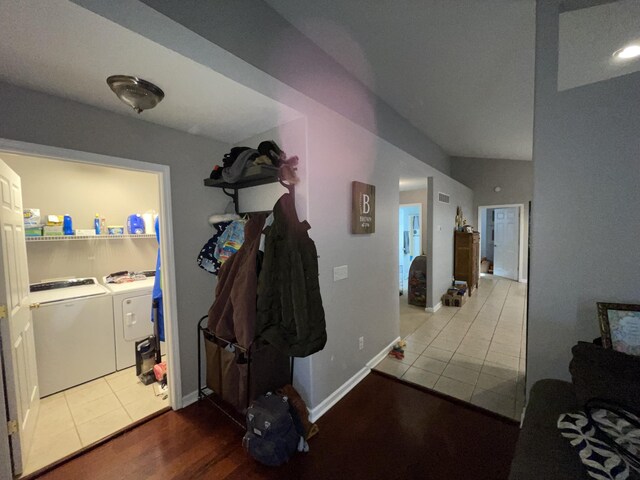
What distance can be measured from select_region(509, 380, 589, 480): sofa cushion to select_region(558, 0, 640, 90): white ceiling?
1606 millimetres

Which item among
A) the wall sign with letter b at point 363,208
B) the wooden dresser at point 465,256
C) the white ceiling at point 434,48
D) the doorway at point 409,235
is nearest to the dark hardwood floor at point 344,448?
the wall sign with letter b at point 363,208

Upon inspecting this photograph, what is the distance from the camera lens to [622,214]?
1.24 metres

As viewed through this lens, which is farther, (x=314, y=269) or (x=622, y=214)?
(x=314, y=269)

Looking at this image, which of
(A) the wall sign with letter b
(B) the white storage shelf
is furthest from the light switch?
(B) the white storage shelf

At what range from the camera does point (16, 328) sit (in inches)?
63.3

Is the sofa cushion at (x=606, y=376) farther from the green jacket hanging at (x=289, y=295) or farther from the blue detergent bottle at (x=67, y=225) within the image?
the blue detergent bottle at (x=67, y=225)

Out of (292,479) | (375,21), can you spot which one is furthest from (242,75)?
(292,479)

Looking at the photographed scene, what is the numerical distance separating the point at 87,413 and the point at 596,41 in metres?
4.20

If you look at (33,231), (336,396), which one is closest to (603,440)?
(336,396)

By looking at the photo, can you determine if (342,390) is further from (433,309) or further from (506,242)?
(506,242)

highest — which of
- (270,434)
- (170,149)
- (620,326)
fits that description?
(170,149)

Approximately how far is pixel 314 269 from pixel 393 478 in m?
1.28

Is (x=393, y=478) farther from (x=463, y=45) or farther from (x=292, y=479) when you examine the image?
(x=463, y=45)

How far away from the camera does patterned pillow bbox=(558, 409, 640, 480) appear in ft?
2.43
